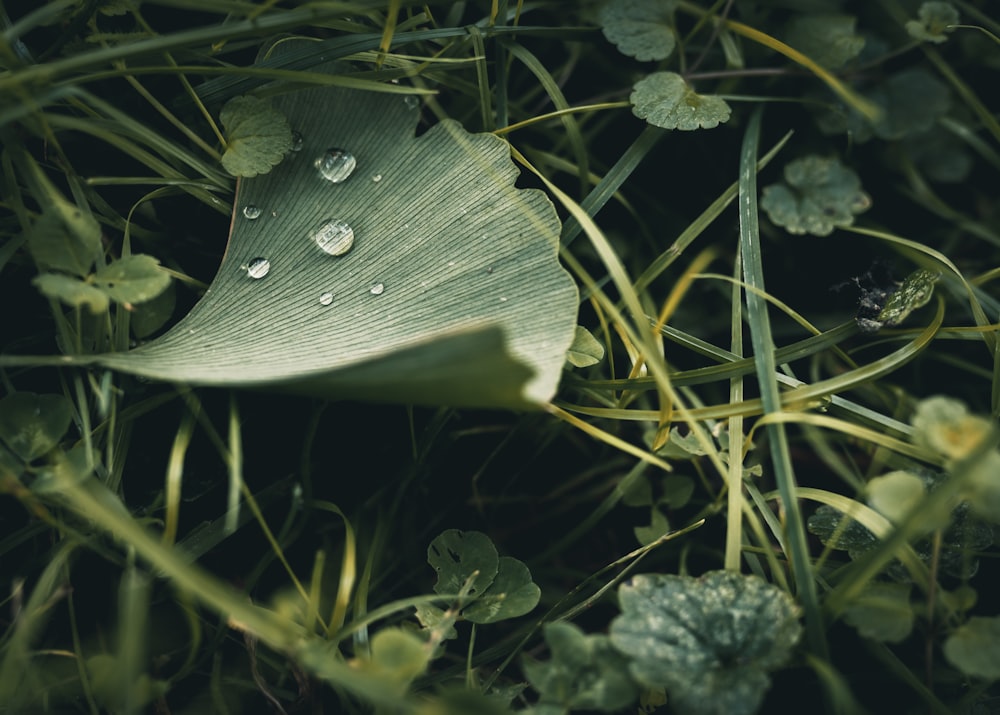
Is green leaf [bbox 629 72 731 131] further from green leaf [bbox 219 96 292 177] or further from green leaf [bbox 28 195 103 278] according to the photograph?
green leaf [bbox 28 195 103 278]

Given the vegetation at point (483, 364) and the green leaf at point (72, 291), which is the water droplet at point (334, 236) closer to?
the vegetation at point (483, 364)

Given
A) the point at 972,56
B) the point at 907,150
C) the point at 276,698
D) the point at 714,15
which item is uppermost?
the point at 714,15

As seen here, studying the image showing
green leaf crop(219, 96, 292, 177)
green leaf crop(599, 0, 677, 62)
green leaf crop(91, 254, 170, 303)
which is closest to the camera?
green leaf crop(91, 254, 170, 303)

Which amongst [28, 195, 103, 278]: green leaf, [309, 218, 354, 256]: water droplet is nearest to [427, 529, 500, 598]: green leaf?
[309, 218, 354, 256]: water droplet

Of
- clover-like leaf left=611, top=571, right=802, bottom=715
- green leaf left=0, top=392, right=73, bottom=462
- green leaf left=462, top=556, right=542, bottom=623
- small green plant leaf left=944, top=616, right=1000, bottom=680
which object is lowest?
green leaf left=462, top=556, right=542, bottom=623

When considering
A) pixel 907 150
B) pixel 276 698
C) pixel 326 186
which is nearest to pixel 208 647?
pixel 276 698

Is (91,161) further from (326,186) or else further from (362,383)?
(362,383)

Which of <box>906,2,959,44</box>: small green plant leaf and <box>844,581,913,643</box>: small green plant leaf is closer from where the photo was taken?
<box>844,581,913,643</box>: small green plant leaf
